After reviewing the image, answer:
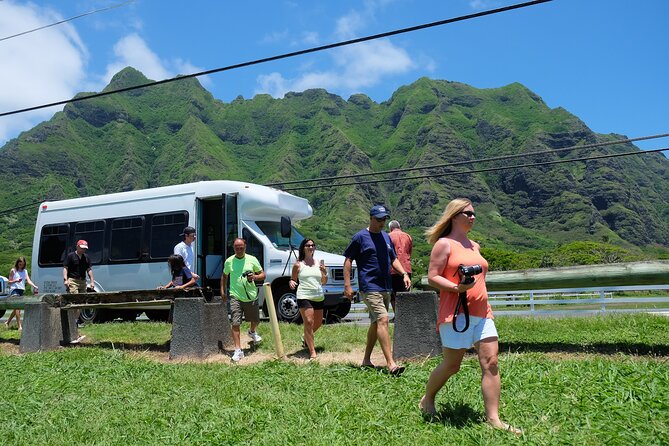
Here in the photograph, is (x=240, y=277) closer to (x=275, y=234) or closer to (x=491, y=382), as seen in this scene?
(x=275, y=234)

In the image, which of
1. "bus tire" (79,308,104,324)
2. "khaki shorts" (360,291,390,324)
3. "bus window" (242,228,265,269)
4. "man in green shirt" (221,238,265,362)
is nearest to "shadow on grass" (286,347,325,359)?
"man in green shirt" (221,238,265,362)

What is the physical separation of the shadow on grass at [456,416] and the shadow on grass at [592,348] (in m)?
2.90

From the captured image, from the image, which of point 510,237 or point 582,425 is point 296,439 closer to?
point 582,425

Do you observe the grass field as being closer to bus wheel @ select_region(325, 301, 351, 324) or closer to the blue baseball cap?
the blue baseball cap

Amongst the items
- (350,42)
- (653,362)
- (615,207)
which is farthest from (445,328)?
(615,207)

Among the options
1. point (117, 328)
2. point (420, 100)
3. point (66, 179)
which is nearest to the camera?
point (117, 328)

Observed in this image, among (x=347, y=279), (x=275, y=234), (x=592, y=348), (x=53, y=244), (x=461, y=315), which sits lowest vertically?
(x=592, y=348)

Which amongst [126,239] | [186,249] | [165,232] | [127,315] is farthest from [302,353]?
[127,315]

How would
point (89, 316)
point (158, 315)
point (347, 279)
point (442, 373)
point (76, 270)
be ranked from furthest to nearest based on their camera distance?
point (158, 315)
point (89, 316)
point (76, 270)
point (347, 279)
point (442, 373)

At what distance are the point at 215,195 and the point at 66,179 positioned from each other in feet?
319

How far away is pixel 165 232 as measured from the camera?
43.7 ft

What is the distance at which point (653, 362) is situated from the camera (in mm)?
6160

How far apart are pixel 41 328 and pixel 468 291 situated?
7.70 meters

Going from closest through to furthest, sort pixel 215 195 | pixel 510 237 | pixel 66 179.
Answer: pixel 215 195, pixel 66 179, pixel 510 237
